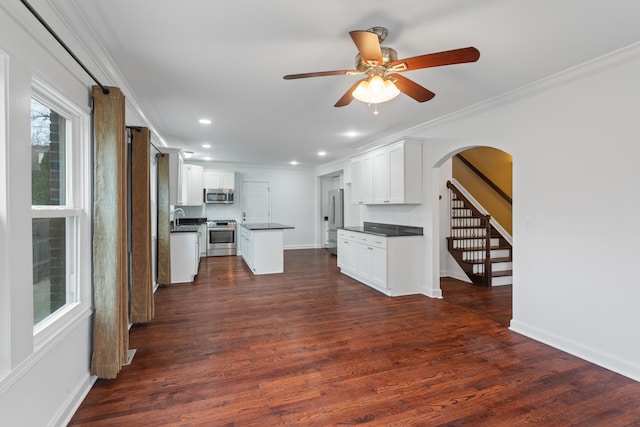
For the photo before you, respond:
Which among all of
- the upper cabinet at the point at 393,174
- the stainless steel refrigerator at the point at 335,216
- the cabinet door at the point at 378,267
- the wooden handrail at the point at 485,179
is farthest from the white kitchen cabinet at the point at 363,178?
the wooden handrail at the point at 485,179

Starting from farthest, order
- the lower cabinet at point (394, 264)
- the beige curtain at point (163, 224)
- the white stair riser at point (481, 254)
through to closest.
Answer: the white stair riser at point (481, 254)
the beige curtain at point (163, 224)
the lower cabinet at point (394, 264)

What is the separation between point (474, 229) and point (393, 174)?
2.37 meters

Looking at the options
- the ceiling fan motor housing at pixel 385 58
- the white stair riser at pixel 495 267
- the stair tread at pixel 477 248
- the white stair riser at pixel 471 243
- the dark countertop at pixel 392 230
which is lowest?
the white stair riser at pixel 495 267

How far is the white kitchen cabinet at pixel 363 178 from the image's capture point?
562cm

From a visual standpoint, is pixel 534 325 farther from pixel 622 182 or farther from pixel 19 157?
pixel 19 157

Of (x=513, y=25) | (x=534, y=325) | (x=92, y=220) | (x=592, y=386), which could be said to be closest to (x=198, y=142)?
(x=92, y=220)

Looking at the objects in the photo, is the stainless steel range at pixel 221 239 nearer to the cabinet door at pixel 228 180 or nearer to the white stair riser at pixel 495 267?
the cabinet door at pixel 228 180

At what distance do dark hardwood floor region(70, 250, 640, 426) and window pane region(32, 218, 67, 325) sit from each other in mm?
751

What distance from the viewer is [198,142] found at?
6090 millimetres

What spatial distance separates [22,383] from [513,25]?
362 cm

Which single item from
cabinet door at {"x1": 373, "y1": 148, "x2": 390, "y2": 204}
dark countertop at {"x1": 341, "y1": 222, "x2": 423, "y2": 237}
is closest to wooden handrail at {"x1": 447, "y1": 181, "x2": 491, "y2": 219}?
dark countertop at {"x1": 341, "y1": 222, "x2": 423, "y2": 237}

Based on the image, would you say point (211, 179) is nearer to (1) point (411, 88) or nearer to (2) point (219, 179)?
(2) point (219, 179)

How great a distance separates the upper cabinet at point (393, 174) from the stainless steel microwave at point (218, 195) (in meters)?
4.31

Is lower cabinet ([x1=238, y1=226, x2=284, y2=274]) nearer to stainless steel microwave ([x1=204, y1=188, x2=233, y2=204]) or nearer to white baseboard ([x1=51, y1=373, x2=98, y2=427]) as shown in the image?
stainless steel microwave ([x1=204, y1=188, x2=233, y2=204])
